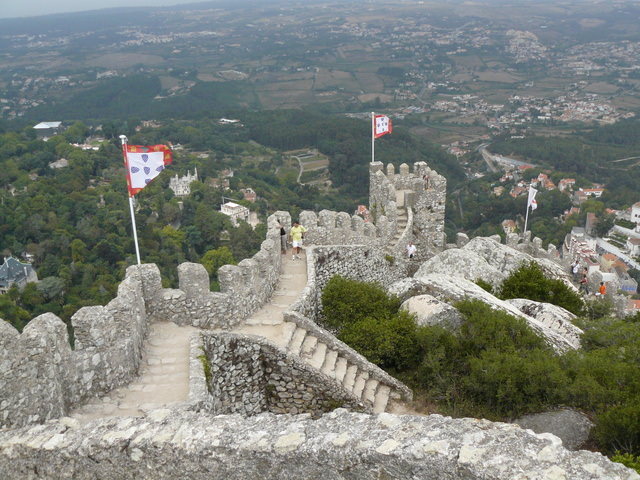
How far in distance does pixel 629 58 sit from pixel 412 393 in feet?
701

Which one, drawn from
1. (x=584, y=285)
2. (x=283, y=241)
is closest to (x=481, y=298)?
(x=283, y=241)

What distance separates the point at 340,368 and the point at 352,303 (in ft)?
7.42

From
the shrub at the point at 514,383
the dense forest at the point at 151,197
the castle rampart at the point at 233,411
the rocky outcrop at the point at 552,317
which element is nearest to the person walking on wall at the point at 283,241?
the castle rampart at the point at 233,411

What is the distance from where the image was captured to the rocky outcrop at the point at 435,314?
37.4ft

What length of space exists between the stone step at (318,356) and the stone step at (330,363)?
93 mm

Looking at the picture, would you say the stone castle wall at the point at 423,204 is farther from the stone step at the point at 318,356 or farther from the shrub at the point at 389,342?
the stone step at the point at 318,356

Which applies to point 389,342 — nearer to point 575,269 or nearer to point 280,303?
point 280,303

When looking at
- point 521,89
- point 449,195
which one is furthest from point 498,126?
point 449,195

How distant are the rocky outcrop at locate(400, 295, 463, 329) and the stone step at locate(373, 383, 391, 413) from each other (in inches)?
69.7

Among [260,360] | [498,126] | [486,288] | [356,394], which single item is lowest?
[498,126]

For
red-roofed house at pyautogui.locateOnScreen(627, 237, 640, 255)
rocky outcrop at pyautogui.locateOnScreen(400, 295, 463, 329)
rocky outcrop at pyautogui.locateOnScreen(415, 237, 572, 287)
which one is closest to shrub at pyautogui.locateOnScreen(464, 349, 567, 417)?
rocky outcrop at pyautogui.locateOnScreen(400, 295, 463, 329)

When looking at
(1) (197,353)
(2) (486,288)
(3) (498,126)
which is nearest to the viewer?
(1) (197,353)

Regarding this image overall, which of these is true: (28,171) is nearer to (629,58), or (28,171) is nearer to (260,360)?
(260,360)

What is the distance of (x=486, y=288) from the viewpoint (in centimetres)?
1525
